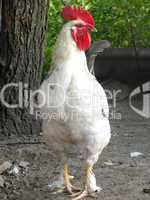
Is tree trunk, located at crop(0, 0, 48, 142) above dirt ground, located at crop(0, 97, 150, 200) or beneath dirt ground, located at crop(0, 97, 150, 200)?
above

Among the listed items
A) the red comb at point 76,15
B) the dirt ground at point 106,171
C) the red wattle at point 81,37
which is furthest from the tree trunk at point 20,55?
the red wattle at point 81,37

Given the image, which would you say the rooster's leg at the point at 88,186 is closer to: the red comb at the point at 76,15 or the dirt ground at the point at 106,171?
the dirt ground at the point at 106,171

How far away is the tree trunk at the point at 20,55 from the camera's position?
17.8ft

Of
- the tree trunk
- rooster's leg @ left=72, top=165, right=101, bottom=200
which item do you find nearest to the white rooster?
rooster's leg @ left=72, top=165, right=101, bottom=200

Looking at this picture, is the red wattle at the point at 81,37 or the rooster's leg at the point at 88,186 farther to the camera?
the rooster's leg at the point at 88,186

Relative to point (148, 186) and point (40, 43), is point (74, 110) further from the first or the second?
point (40, 43)

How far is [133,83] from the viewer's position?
884 centimetres

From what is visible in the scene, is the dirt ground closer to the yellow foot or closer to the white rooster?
the yellow foot

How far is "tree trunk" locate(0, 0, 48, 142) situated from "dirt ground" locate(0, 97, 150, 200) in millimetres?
315

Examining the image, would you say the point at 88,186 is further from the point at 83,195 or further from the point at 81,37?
the point at 81,37

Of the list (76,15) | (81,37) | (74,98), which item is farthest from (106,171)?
(76,15)

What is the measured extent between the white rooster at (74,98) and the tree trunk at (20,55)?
1.46 metres

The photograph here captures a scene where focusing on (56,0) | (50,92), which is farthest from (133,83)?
(50,92)

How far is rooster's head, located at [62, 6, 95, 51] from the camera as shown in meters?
3.94
